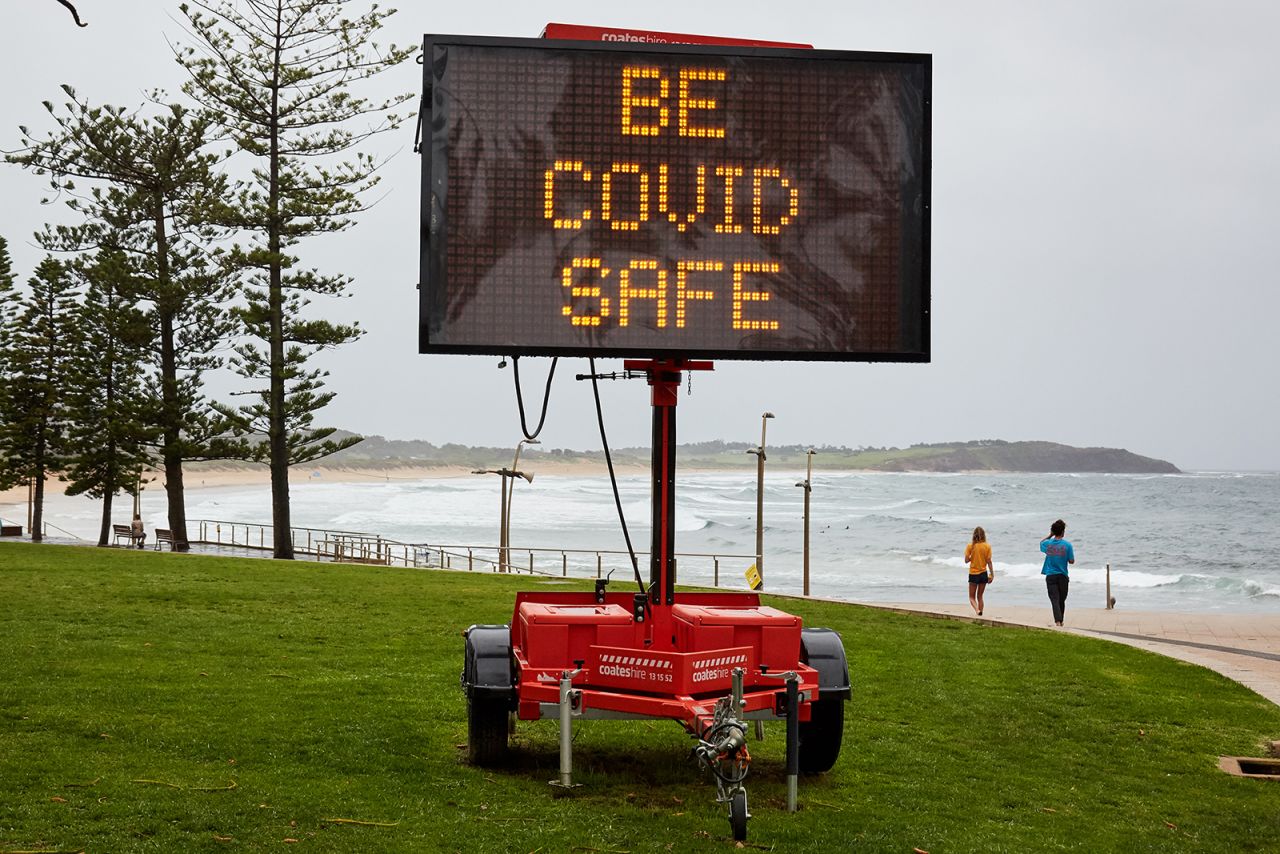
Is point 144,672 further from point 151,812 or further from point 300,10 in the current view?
point 300,10

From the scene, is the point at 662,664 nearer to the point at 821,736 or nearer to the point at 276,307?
the point at 821,736

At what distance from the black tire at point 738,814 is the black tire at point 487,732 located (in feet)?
6.19

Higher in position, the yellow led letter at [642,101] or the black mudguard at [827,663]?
the yellow led letter at [642,101]

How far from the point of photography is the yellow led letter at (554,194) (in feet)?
19.9

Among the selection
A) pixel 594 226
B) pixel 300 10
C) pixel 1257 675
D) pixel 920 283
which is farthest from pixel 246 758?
pixel 300 10

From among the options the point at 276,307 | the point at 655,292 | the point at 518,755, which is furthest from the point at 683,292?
the point at 276,307

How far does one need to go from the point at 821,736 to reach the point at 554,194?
3.40 metres

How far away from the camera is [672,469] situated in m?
7.00

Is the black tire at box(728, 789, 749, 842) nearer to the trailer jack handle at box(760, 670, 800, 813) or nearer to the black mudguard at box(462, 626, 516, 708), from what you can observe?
the trailer jack handle at box(760, 670, 800, 813)

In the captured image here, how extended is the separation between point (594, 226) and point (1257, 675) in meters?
10.1

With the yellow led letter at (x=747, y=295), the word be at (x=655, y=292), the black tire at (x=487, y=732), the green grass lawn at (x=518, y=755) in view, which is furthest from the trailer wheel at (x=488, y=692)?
the yellow led letter at (x=747, y=295)

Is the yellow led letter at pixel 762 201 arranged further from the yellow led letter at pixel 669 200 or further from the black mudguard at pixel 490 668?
the black mudguard at pixel 490 668

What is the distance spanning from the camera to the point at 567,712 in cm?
638

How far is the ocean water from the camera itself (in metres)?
45.4
